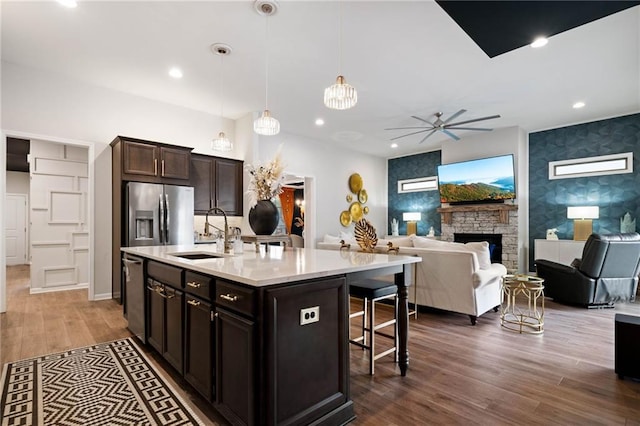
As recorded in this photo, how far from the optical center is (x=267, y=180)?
2.60 m

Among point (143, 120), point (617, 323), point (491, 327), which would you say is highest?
point (143, 120)

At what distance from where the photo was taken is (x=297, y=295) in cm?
163

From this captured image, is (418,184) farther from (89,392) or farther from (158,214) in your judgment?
(89,392)

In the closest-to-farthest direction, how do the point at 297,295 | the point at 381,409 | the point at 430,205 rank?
the point at 297,295 → the point at 381,409 → the point at 430,205

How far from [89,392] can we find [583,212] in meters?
7.57

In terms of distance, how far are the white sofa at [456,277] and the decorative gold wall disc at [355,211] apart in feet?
13.8

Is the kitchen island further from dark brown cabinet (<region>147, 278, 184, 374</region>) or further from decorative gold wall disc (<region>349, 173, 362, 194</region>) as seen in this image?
decorative gold wall disc (<region>349, 173, 362, 194</region>)

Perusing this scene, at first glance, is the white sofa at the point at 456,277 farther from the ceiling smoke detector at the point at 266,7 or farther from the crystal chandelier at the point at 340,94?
the ceiling smoke detector at the point at 266,7

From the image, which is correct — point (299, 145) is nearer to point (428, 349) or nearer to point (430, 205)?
point (430, 205)

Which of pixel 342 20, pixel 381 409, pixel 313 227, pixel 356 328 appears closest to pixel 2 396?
pixel 381 409

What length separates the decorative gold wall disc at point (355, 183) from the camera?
854 cm

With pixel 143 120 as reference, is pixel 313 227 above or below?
below

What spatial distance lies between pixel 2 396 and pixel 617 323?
4.38 m

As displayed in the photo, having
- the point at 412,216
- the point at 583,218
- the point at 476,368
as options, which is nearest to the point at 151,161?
the point at 476,368
